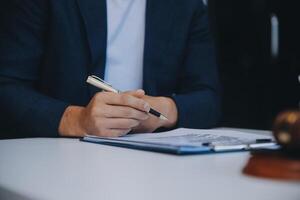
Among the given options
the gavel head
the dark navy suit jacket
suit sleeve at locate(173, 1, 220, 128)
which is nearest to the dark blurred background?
suit sleeve at locate(173, 1, 220, 128)

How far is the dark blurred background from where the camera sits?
282 cm

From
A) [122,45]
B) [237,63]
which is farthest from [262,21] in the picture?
[122,45]

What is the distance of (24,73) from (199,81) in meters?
0.52

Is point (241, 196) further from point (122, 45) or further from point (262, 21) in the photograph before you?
point (262, 21)

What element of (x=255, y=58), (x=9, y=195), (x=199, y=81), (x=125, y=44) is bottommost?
(x=9, y=195)

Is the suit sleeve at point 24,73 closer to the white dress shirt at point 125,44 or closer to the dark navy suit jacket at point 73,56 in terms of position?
the dark navy suit jacket at point 73,56

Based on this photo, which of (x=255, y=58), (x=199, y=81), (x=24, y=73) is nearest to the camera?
(x=24, y=73)

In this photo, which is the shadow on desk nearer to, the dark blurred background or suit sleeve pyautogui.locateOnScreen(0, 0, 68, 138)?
suit sleeve pyautogui.locateOnScreen(0, 0, 68, 138)

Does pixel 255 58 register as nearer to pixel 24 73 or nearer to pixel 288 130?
pixel 24 73

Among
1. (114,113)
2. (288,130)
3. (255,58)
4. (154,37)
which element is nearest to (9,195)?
(288,130)

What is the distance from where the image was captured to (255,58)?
2979 mm

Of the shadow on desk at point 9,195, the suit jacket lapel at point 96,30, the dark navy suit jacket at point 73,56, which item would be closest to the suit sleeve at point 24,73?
the dark navy suit jacket at point 73,56

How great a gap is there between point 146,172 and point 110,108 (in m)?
0.38

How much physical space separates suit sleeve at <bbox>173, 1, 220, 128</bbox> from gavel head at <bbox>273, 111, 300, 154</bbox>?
2.40ft
